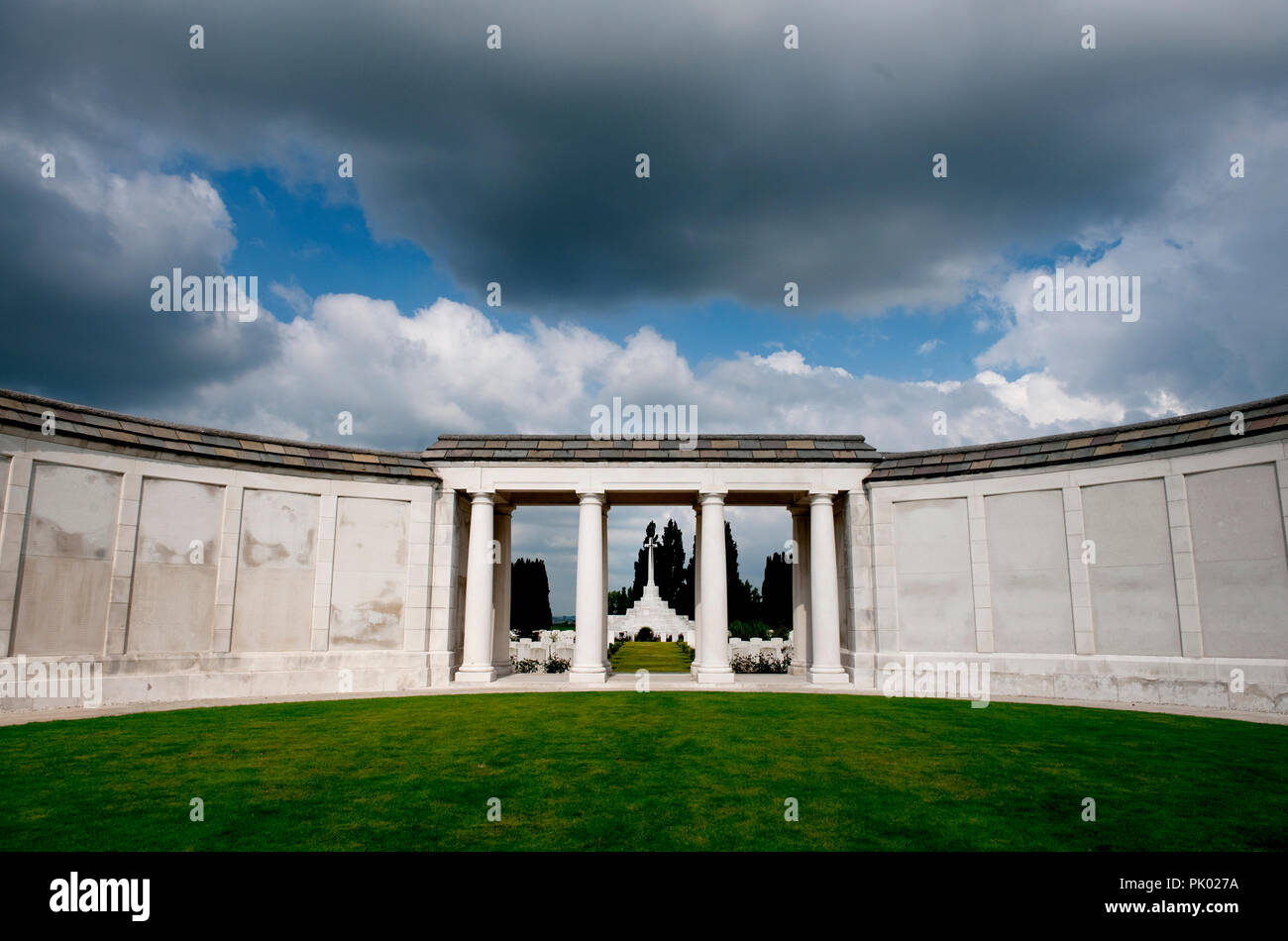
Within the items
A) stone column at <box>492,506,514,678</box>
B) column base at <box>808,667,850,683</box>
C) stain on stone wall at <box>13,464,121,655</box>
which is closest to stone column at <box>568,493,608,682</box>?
stone column at <box>492,506,514,678</box>

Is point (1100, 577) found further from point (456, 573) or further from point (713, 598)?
point (456, 573)

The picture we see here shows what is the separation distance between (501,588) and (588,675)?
6441 millimetres

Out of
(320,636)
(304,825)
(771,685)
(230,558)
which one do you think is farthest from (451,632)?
(304,825)

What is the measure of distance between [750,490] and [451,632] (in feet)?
41.8

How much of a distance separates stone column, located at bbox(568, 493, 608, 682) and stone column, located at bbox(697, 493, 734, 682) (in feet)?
13.0

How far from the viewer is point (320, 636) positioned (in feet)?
81.4

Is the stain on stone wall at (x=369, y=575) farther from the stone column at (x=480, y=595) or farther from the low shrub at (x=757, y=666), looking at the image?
the low shrub at (x=757, y=666)

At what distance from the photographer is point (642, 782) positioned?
1112 centimetres

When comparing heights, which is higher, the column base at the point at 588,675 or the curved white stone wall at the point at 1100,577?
the curved white stone wall at the point at 1100,577

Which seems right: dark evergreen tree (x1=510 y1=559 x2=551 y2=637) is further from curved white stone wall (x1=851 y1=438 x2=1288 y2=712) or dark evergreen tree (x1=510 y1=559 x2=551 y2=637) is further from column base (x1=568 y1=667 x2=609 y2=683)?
curved white stone wall (x1=851 y1=438 x2=1288 y2=712)

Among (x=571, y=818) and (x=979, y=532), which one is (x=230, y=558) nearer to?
(x=571, y=818)

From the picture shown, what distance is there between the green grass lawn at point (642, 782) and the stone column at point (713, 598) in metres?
8.60

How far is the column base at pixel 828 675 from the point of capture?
26.3 m

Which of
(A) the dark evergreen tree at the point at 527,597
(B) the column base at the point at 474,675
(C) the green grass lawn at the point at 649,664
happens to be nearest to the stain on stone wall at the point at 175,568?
(B) the column base at the point at 474,675
